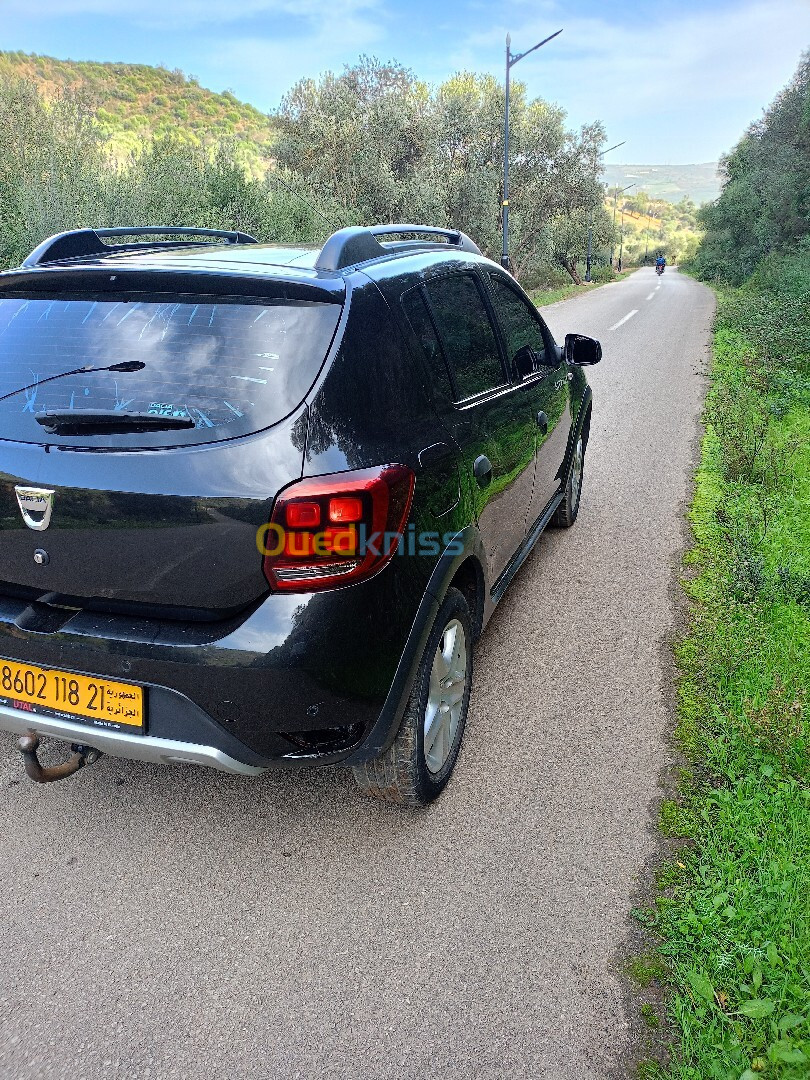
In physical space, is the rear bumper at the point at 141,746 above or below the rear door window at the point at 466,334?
below

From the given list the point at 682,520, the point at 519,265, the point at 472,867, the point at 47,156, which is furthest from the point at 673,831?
the point at 519,265

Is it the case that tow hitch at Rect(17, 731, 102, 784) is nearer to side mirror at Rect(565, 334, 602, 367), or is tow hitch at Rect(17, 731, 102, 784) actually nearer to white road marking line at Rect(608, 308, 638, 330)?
side mirror at Rect(565, 334, 602, 367)

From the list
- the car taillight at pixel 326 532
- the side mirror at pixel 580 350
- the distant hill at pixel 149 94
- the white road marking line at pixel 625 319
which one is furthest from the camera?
the distant hill at pixel 149 94

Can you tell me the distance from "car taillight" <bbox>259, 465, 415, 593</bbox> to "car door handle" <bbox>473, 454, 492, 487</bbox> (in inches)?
32.0

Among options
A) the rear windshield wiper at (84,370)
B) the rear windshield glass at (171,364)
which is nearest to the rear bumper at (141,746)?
the rear windshield glass at (171,364)

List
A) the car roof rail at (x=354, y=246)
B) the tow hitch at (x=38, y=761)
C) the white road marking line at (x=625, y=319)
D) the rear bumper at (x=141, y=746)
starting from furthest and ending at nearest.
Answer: the white road marking line at (x=625, y=319) → the car roof rail at (x=354, y=246) → the tow hitch at (x=38, y=761) → the rear bumper at (x=141, y=746)

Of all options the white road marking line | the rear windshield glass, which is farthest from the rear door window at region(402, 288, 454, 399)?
the white road marking line

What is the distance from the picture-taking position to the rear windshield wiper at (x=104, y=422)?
A: 7.36 feet

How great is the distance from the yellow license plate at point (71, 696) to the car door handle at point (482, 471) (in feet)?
4.74

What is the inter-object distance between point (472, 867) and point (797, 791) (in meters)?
1.24

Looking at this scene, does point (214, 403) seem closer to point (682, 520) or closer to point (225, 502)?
point (225, 502)

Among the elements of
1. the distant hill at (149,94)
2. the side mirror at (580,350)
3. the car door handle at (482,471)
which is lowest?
the car door handle at (482,471)

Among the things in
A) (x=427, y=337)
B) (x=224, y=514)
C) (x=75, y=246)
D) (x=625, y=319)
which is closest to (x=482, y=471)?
(x=427, y=337)

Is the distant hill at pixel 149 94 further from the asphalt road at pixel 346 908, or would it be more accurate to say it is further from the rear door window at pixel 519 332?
the asphalt road at pixel 346 908
